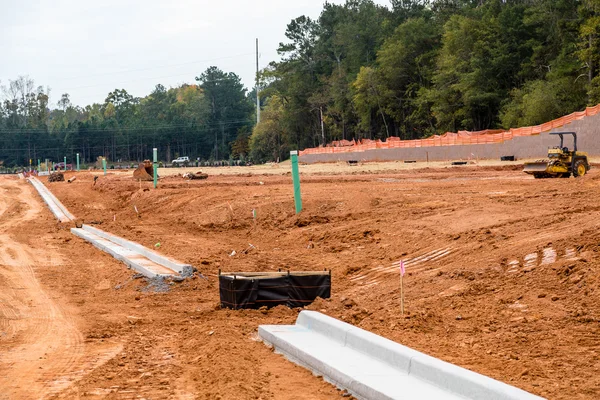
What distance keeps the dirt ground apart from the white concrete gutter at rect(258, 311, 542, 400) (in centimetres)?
25

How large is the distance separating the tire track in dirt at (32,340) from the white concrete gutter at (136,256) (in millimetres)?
2023

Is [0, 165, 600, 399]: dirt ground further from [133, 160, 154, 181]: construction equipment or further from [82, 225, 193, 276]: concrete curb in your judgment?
[133, 160, 154, 181]: construction equipment

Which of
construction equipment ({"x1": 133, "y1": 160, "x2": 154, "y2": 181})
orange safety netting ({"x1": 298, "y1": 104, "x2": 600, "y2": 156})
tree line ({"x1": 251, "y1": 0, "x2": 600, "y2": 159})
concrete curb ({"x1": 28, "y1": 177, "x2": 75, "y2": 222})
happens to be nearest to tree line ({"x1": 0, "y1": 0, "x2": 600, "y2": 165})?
tree line ({"x1": 251, "y1": 0, "x2": 600, "y2": 159})

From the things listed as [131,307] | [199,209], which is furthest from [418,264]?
[199,209]

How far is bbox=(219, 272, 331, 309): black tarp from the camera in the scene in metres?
12.3

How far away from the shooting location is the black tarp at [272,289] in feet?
40.3

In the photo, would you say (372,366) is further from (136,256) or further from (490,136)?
(490,136)

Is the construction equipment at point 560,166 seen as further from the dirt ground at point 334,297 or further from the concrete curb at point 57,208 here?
the concrete curb at point 57,208

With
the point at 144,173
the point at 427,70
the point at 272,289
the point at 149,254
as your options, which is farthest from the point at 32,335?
the point at 427,70

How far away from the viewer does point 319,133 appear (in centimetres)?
13412

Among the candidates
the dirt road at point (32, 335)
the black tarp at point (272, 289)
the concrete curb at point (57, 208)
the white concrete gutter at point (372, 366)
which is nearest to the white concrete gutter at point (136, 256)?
the dirt road at point (32, 335)

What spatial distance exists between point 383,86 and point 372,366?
99.1 m

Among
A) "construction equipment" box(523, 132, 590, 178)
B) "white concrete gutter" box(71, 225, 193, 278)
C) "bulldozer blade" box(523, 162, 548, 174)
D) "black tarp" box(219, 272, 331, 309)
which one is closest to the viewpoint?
"black tarp" box(219, 272, 331, 309)

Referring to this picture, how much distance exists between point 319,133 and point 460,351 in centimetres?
12593
